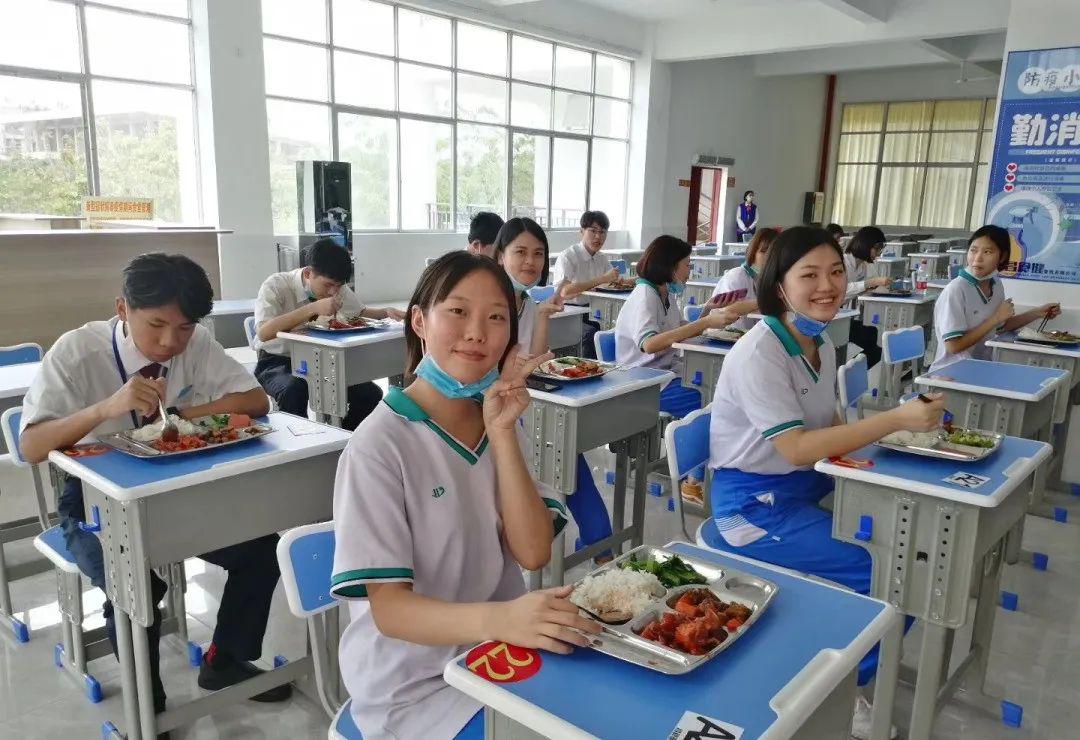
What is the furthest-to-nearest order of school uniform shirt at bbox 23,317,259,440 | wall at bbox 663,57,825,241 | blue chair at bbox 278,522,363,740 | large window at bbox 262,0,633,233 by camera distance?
wall at bbox 663,57,825,241, large window at bbox 262,0,633,233, school uniform shirt at bbox 23,317,259,440, blue chair at bbox 278,522,363,740

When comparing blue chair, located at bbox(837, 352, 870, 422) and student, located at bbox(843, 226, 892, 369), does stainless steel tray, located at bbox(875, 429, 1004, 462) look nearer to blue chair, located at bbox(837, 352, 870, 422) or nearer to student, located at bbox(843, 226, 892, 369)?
blue chair, located at bbox(837, 352, 870, 422)

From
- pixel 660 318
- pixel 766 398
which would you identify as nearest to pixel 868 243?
pixel 660 318

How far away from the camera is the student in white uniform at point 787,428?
6.48ft

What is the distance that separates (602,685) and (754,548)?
1150 millimetres

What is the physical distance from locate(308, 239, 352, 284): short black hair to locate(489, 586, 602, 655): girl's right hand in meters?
2.83

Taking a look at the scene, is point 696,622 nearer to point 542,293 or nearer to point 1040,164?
point 542,293

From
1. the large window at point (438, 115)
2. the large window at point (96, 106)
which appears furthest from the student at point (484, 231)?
the large window at point (438, 115)

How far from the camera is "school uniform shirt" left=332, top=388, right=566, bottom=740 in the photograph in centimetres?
115

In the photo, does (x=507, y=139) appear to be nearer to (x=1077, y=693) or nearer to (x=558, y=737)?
(x=1077, y=693)

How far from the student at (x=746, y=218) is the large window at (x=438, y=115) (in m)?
2.87

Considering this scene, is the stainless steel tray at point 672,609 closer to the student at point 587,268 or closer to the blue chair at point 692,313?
the blue chair at point 692,313

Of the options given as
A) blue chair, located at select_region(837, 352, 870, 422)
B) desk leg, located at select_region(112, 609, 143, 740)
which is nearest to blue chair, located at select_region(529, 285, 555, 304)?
blue chair, located at select_region(837, 352, 870, 422)

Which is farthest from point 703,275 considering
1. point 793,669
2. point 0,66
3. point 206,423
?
point 793,669

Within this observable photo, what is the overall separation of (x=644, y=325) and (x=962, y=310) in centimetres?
158
